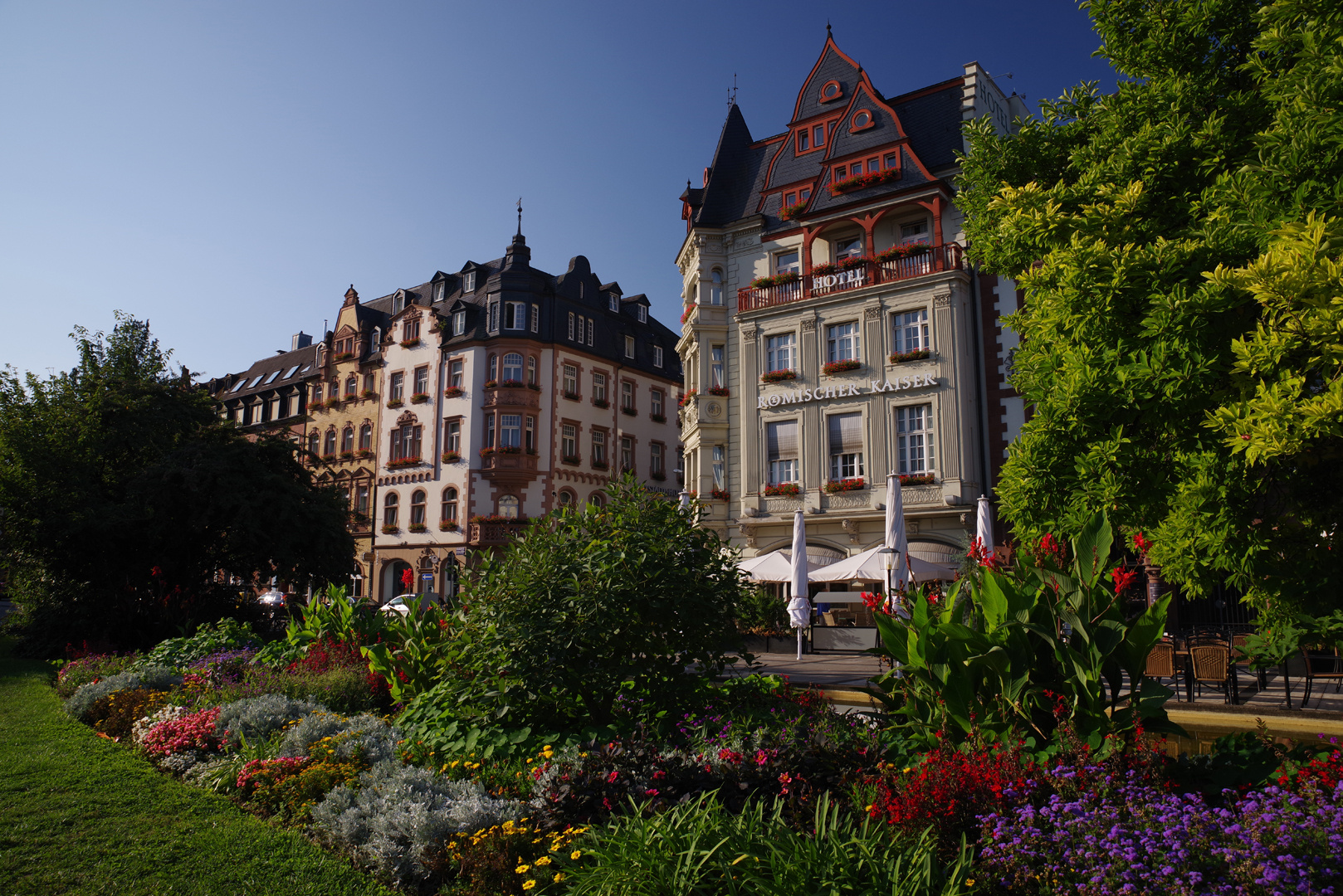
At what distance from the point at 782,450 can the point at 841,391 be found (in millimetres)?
2746

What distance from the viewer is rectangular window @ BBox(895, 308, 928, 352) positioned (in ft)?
80.9

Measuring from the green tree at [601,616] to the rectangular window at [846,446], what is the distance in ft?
62.2

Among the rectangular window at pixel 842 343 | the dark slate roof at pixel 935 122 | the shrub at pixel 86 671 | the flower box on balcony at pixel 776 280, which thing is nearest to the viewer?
the shrub at pixel 86 671

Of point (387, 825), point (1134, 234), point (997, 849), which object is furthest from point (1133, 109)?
point (387, 825)

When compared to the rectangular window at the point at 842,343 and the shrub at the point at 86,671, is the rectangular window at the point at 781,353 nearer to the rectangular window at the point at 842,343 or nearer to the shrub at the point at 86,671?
the rectangular window at the point at 842,343

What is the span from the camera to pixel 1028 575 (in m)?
5.62

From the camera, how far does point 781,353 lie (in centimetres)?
2708

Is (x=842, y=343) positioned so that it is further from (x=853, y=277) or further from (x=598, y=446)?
(x=598, y=446)

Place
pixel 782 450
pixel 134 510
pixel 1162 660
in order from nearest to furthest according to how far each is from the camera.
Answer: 1. pixel 1162 660
2. pixel 134 510
3. pixel 782 450

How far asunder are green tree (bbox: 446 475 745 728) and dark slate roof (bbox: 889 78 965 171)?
2282 cm

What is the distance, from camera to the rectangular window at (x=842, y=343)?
84.5 ft

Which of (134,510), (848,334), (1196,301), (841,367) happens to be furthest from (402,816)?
(848,334)

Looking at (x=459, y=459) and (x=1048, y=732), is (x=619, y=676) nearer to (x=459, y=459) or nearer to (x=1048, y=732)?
(x=1048, y=732)

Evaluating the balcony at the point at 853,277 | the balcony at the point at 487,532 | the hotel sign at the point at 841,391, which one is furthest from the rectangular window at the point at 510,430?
the hotel sign at the point at 841,391
